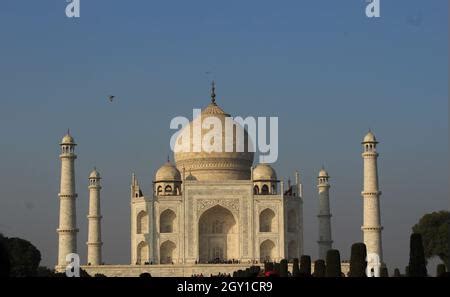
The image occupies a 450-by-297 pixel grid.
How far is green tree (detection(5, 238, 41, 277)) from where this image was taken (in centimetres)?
4584

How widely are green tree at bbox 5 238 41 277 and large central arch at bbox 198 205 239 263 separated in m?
8.42

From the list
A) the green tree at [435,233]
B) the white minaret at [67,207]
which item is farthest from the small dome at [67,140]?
the green tree at [435,233]

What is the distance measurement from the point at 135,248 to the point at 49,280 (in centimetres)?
3702

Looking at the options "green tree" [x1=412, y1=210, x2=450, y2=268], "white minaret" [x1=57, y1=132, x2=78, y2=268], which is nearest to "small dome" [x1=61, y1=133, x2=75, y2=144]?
"white minaret" [x1=57, y1=132, x2=78, y2=268]

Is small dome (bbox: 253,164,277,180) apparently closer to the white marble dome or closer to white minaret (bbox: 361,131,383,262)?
the white marble dome

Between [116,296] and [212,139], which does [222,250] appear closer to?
[212,139]

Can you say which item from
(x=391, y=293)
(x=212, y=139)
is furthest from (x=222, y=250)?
(x=391, y=293)

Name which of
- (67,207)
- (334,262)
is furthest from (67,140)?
(334,262)

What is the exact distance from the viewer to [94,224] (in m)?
53.2

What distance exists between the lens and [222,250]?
52.6 m

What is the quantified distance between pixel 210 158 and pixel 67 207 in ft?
28.8

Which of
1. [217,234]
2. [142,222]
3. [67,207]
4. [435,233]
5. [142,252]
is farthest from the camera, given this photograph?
[217,234]

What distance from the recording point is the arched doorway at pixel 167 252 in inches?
2024

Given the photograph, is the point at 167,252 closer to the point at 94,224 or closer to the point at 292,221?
the point at 94,224
